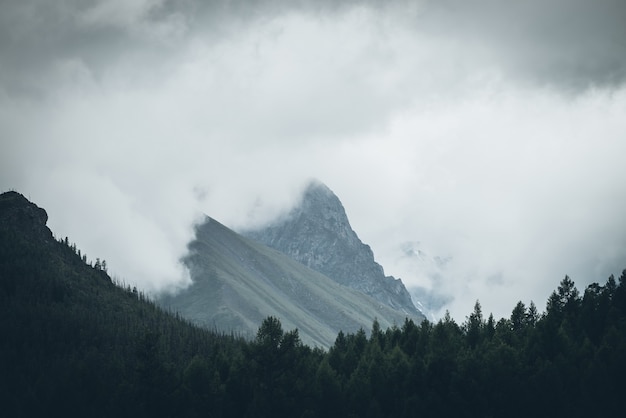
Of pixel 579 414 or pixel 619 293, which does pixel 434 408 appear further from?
pixel 619 293

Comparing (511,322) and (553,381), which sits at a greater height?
(511,322)

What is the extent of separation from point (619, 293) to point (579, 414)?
5180 centimetres

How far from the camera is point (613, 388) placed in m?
128

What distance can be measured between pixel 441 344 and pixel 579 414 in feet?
113

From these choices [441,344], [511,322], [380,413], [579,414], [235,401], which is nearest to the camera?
[579,414]

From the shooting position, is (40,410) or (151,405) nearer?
(151,405)

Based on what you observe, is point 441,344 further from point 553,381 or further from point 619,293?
point 619,293

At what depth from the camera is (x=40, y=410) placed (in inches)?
6225

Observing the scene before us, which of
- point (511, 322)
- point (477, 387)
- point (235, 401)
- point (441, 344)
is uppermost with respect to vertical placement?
point (511, 322)

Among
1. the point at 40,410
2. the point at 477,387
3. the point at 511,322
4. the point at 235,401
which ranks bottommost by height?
the point at 40,410

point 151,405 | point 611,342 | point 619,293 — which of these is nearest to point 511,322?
point 619,293

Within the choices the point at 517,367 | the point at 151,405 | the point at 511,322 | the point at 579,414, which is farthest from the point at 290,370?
the point at 511,322

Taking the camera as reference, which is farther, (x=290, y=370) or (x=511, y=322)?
(x=511, y=322)

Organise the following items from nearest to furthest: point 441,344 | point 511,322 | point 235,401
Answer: point 235,401 < point 441,344 < point 511,322
